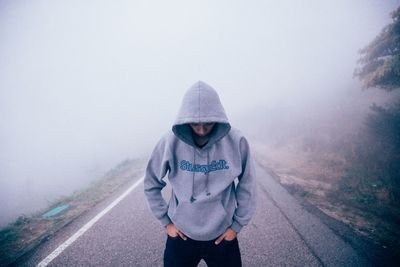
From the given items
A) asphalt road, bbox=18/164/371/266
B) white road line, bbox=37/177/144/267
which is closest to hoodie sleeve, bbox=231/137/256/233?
asphalt road, bbox=18/164/371/266

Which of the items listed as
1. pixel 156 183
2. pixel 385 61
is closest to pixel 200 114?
pixel 156 183

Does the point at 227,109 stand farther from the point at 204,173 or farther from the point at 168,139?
the point at 204,173

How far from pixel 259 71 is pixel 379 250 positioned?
79.4 metres

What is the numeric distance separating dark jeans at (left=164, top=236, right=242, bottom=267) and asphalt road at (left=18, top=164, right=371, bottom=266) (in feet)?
4.56

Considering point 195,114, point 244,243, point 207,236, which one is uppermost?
point 195,114

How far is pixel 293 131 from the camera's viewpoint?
16.6 m

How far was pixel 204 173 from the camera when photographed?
1937mm

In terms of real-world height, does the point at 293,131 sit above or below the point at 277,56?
below

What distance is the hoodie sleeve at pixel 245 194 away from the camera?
1983 mm

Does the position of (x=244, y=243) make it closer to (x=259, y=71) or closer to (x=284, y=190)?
(x=284, y=190)

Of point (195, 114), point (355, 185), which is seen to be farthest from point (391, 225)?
point (195, 114)

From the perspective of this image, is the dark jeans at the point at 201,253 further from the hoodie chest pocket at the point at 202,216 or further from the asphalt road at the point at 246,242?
the asphalt road at the point at 246,242

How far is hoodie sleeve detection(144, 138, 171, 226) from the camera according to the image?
6.80 feet

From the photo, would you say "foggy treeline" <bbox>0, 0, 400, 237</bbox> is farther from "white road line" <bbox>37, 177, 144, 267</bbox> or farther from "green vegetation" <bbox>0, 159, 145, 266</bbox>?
"white road line" <bbox>37, 177, 144, 267</bbox>
